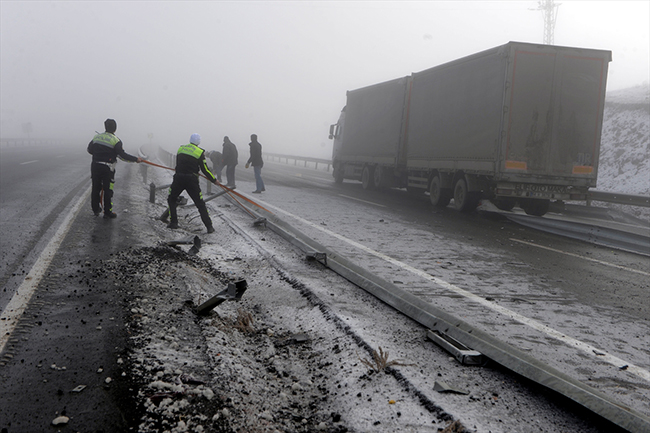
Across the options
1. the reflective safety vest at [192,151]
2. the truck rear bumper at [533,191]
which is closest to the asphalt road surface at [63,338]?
the reflective safety vest at [192,151]

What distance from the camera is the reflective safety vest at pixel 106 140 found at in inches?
385

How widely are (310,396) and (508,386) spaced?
1.28 metres

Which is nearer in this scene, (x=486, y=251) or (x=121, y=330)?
(x=121, y=330)

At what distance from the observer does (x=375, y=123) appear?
19.2 m

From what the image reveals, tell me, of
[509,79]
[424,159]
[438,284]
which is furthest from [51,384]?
[424,159]

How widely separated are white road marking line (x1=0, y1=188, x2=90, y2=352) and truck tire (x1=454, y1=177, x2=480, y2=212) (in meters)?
9.73

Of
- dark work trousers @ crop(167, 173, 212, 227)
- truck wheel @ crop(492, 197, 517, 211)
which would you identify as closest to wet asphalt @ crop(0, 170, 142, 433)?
dark work trousers @ crop(167, 173, 212, 227)

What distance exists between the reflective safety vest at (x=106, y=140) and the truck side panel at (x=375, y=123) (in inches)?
394

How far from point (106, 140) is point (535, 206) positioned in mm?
10817

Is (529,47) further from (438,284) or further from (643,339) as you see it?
(643,339)

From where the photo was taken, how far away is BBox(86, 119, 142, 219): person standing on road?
958 centimetres

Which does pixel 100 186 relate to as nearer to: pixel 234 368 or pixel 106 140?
pixel 106 140

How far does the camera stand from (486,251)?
831 centimetres

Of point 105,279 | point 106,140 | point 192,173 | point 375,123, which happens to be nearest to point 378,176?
point 375,123
